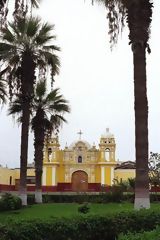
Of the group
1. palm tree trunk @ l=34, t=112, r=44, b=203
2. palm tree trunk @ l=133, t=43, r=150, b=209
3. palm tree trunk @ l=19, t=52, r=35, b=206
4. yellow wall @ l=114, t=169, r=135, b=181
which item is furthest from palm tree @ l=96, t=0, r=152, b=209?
yellow wall @ l=114, t=169, r=135, b=181

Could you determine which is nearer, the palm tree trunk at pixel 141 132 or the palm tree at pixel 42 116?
the palm tree trunk at pixel 141 132

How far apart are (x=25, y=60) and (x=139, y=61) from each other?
A: 13.1m

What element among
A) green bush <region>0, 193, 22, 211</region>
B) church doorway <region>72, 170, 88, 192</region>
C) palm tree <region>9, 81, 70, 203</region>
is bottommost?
green bush <region>0, 193, 22, 211</region>

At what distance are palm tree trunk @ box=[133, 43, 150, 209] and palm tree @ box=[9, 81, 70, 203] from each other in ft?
56.2

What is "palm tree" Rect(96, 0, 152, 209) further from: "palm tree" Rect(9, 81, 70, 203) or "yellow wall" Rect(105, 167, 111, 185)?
"yellow wall" Rect(105, 167, 111, 185)

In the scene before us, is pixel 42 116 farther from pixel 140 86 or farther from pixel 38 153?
pixel 140 86

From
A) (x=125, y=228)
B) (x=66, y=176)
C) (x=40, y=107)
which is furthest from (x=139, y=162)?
(x=66, y=176)

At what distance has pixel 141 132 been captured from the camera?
1502cm

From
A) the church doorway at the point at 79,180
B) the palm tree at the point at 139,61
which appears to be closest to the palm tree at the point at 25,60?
the palm tree at the point at 139,61

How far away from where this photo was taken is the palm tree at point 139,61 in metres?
14.9

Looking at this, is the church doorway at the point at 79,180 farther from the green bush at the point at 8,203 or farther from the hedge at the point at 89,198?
the green bush at the point at 8,203

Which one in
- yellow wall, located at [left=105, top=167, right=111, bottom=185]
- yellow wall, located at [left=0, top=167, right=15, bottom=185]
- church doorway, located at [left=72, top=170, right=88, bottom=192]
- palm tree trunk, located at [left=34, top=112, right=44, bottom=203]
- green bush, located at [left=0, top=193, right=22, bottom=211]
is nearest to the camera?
green bush, located at [left=0, top=193, right=22, bottom=211]

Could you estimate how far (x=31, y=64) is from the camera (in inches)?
Result: 1093

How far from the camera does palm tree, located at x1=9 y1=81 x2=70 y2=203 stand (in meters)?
32.8
